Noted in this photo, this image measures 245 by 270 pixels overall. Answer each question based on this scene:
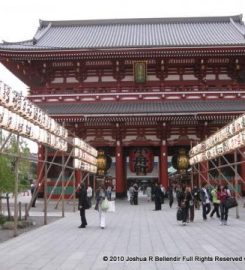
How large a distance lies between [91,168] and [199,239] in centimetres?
1783

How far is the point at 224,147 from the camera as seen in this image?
799 inches

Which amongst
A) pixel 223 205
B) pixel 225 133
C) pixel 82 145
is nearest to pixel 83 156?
pixel 82 145

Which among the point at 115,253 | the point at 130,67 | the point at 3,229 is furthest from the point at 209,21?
the point at 115,253

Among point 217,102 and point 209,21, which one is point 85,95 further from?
point 209,21

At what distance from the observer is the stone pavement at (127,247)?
9.38 meters

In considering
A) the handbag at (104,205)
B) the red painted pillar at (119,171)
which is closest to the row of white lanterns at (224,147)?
the handbag at (104,205)

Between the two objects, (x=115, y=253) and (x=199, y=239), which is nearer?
(x=115, y=253)

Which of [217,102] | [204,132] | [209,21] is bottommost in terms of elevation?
[204,132]

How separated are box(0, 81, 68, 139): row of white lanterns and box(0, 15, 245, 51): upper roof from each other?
661 inches

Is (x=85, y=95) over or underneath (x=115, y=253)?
over

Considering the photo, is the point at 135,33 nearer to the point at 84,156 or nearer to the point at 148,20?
the point at 148,20

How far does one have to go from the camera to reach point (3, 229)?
52.9ft

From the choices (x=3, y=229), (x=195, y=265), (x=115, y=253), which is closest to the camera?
(x=195, y=265)

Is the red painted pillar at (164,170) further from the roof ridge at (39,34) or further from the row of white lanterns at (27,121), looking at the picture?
the roof ridge at (39,34)
